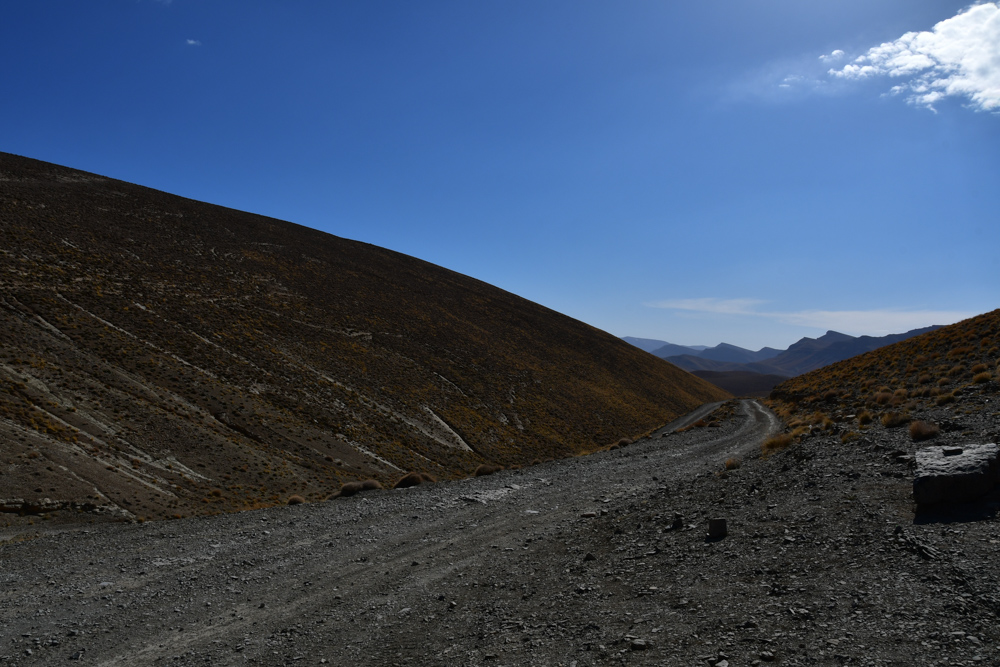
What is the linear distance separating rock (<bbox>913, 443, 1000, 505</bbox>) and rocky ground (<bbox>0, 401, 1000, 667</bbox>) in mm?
233

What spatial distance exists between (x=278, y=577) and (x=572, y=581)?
562 centimetres

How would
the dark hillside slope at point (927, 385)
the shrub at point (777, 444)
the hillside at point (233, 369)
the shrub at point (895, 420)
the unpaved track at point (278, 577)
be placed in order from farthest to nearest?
the hillside at point (233, 369) → the shrub at point (777, 444) → the dark hillside slope at point (927, 385) → the shrub at point (895, 420) → the unpaved track at point (278, 577)

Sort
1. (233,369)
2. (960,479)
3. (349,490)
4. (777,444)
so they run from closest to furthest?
(960,479)
(777,444)
(349,490)
(233,369)

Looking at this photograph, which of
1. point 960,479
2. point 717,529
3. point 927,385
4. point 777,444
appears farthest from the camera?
point 927,385

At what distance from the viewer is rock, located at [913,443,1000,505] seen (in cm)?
714

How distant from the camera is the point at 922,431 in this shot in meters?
11.0

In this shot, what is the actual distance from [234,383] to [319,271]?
3173cm

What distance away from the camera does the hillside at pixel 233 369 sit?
20922 millimetres

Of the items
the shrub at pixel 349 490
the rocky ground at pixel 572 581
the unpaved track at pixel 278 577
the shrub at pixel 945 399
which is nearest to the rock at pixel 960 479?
the rocky ground at pixel 572 581

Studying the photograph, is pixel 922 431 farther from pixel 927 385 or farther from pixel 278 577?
pixel 278 577

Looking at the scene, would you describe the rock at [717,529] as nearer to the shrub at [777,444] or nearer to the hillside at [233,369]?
the shrub at [777,444]

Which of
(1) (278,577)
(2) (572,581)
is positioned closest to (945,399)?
(2) (572,581)

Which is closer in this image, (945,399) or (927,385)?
(945,399)

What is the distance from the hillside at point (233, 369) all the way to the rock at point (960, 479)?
66.2 feet
